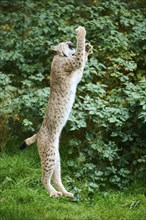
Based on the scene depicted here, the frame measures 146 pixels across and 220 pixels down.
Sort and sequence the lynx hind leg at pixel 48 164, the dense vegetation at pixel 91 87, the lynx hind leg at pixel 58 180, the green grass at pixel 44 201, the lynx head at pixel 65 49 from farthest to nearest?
the dense vegetation at pixel 91 87 → the lynx head at pixel 65 49 → the lynx hind leg at pixel 58 180 → the green grass at pixel 44 201 → the lynx hind leg at pixel 48 164

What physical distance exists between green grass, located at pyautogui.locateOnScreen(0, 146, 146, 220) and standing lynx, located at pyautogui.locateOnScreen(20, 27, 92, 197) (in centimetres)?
21

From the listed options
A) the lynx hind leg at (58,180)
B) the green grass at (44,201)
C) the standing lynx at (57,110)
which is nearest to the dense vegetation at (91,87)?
the green grass at (44,201)

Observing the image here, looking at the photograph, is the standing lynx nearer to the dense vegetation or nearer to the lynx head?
the lynx head

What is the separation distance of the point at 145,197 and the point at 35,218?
151 cm

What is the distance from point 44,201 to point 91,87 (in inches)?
72.4

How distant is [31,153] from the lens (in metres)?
7.29

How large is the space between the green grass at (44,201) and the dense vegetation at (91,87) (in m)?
0.25

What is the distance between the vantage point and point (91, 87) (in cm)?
742

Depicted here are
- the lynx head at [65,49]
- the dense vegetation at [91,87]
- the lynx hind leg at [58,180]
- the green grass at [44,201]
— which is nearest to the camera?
the green grass at [44,201]

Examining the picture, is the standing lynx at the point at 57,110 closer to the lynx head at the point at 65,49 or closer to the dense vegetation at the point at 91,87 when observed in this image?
the lynx head at the point at 65,49

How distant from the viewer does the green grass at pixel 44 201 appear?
593 cm

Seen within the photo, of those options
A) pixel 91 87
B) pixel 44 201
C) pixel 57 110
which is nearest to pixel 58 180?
pixel 44 201

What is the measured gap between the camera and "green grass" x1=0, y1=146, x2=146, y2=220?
5.93 m

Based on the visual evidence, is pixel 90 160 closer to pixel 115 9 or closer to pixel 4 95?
pixel 4 95
